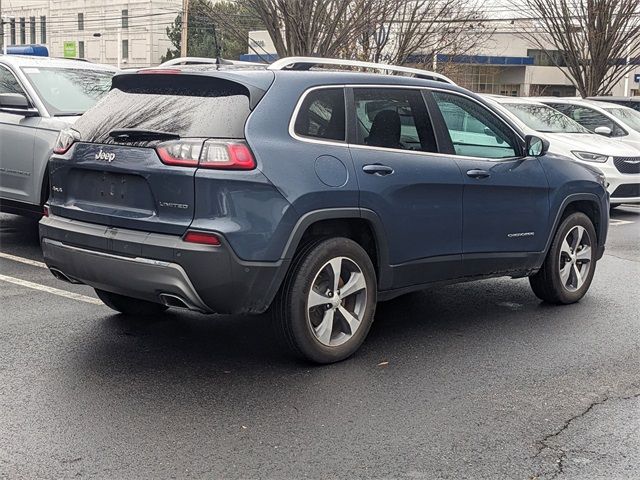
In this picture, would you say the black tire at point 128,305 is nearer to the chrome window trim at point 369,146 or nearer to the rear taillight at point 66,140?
the rear taillight at point 66,140

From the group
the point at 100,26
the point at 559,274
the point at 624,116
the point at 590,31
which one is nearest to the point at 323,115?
the point at 559,274

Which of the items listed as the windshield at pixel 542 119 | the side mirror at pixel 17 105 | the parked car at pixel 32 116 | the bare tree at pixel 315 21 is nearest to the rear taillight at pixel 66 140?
the parked car at pixel 32 116

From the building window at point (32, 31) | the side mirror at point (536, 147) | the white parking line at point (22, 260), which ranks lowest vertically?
the white parking line at point (22, 260)

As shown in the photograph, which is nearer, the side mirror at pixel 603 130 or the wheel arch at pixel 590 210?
the wheel arch at pixel 590 210

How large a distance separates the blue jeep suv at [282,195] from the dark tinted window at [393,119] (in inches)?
0.4

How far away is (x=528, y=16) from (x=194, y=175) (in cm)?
2443

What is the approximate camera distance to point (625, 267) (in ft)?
30.2

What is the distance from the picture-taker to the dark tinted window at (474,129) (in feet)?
20.6

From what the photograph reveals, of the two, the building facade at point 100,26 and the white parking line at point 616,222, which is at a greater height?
the building facade at point 100,26

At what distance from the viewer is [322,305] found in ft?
17.7

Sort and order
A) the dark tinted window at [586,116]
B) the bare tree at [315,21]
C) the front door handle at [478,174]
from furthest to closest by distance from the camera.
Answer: the dark tinted window at [586,116] → the bare tree at [315,21] → the front door handle at [478,174]

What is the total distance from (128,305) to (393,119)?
226 cm

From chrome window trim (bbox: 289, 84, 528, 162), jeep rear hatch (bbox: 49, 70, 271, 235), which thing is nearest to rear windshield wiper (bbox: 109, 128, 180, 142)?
jeep rear hatch (bbox: 49, 70, 271, 235)

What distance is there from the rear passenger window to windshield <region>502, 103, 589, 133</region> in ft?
29.4
